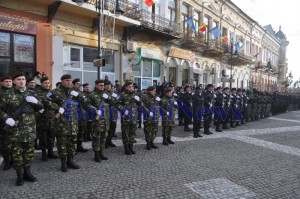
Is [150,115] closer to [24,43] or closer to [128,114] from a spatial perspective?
[128,114]

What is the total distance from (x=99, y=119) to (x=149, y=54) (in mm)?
12699

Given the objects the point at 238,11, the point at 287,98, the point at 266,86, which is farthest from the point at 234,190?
the point at 266,86

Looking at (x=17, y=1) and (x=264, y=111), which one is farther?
(x=264, y=111)

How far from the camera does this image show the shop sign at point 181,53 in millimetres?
20850

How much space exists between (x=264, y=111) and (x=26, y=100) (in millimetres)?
15945

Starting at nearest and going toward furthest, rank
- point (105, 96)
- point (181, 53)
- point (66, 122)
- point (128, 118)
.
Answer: point (66, 122)
point (105, 96)
point (128, 118)
point (181, 53)

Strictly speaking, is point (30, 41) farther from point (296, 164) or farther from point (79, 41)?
point (296, 164)

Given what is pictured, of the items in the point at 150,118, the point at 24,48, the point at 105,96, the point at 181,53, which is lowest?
the point at 150,118

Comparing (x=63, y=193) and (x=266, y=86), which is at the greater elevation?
(x=266, y=86)

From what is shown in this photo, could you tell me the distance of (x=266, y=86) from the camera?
48344 mm

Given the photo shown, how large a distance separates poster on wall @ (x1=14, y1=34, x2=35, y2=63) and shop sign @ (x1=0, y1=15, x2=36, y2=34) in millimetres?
316

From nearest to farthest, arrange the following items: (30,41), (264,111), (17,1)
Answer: (17,1) → (30,41) → (264,111)

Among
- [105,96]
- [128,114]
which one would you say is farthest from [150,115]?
[105,96]

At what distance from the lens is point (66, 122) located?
5762 mm
